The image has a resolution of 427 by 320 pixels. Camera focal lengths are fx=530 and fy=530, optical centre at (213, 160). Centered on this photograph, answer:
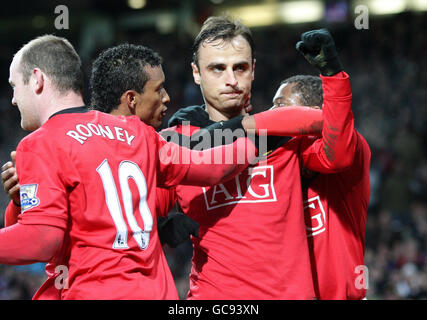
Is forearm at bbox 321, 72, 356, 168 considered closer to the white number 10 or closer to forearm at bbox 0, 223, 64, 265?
the white number 10

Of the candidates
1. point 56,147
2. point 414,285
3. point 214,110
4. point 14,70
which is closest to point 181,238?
point 214,110

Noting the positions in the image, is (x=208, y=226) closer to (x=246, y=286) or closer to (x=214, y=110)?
(x=246, y=286)

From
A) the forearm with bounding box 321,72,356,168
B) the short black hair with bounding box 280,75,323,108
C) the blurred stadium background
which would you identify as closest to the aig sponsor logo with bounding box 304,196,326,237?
the forearm with bounding box 321,72,356,168

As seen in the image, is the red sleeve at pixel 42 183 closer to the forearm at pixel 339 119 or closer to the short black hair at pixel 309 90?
the forearm at pixel 339 119

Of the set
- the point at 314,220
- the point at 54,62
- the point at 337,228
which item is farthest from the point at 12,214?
the point at 337,228

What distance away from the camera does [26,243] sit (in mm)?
1802

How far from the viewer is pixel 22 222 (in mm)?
1831

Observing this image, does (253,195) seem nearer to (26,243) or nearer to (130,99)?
(130,99)

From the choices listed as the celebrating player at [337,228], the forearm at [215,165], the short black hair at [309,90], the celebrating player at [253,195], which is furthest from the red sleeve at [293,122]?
the short black hair at [309,90]

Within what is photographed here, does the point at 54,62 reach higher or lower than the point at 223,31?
lower

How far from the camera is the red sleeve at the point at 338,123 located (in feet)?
7.25

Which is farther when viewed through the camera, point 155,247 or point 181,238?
point 181,238

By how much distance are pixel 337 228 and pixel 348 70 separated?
29.1 feet
